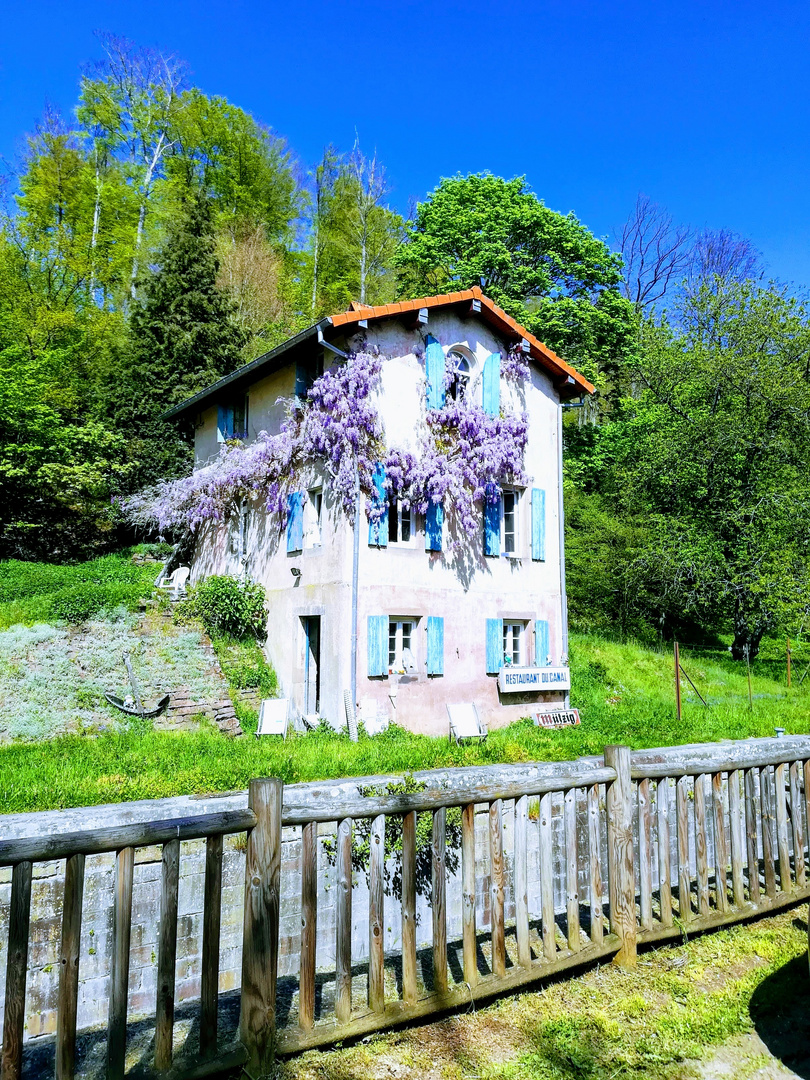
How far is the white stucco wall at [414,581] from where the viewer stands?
1217cm

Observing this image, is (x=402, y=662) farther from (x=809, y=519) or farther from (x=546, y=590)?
(x=809, y=519)

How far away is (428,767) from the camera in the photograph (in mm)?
7613

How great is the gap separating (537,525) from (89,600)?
865 cm

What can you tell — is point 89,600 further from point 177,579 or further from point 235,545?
point 177,579

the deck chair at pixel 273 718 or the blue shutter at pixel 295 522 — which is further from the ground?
the blue shutter at pixel 295 522

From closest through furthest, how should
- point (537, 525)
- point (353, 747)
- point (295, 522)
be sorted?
point (353, 747)
point (295, 522)
point (537, 525)

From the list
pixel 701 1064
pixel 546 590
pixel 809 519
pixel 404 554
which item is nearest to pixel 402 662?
pixel 404 554

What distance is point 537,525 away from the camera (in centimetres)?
1474

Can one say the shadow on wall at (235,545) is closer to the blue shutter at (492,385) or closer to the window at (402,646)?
the window at (402,646)

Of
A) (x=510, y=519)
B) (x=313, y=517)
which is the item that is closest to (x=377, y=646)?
(x=313, y=517)

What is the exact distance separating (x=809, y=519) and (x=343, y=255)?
20.5 metres

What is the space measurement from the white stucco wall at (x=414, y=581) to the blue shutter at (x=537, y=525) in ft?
0.40

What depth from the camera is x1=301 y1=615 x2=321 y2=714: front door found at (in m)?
12.8

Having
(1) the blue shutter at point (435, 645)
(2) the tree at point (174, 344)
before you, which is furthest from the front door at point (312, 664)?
(2) the tree at point (174, 344)
